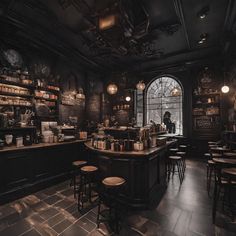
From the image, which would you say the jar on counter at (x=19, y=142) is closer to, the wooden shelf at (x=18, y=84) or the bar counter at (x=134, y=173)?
the wooden shelf at (x=18, y=84)

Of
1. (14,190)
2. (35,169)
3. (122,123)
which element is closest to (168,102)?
(122,123)

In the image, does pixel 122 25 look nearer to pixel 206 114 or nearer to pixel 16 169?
pixel 16 169

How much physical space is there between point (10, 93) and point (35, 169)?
245 centimetres

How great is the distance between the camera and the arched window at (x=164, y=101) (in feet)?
27.1

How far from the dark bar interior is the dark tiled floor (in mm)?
21

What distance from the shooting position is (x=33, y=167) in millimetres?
3738

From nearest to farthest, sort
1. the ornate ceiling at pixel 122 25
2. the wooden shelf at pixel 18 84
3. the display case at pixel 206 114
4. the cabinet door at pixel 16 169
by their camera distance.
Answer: the cabinet door at pixel 16 169 < the ornate ceiling at pixel 122 25 < the wooden shelf at pixel 18 84 < the display case at pixel 206 114

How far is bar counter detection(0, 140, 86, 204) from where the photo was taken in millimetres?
3271

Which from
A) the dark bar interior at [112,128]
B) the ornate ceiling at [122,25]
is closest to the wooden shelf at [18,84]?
the dark bar interior at [112,128]

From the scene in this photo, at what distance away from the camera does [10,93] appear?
452 cm

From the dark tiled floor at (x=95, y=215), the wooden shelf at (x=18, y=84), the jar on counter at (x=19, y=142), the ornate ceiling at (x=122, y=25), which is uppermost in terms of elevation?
the ornate ceiling at (x=122, y=25)

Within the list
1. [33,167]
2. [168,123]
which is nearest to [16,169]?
[33,167]

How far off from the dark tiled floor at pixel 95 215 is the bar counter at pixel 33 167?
274 mm

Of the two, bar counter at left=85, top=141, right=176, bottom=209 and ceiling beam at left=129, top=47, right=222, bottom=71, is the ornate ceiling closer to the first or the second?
ceiling beam at left=129, top=47, right=222, bottom=71
